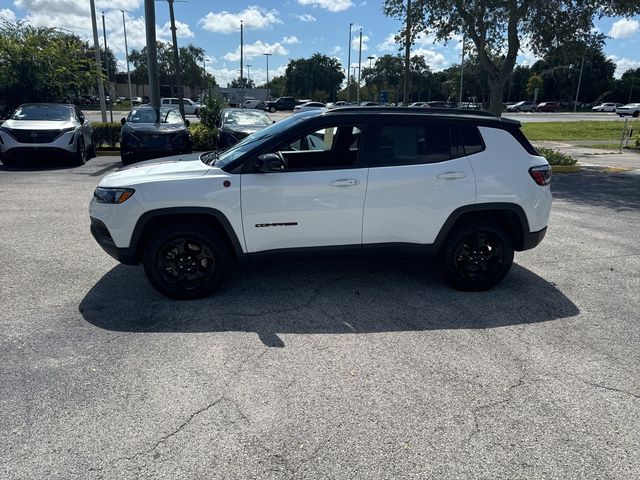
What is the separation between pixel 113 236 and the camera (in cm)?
434

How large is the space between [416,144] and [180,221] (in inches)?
89.7

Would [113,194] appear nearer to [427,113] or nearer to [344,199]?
[344,199]

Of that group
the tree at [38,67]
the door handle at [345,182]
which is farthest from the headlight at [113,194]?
the tree at [38,67]

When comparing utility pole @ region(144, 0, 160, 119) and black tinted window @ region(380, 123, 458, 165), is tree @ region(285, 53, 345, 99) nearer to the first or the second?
utility pole @ region(144, 0, 160, 119)

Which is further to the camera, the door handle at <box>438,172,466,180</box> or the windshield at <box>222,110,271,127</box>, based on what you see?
the windshield at <box>222,110,271,127</box>

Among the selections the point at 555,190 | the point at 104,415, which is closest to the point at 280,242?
the point at 104,415

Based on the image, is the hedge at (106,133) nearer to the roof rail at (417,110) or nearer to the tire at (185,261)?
the tire at (185,261)

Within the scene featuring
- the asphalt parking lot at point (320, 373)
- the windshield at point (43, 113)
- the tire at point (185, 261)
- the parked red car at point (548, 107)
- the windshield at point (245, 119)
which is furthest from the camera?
the parked red car at point (548, 107)

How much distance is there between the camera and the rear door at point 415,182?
4492 mm

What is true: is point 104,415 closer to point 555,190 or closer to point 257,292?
point 257,292

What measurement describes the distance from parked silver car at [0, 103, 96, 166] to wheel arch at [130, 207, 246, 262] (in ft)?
31.0

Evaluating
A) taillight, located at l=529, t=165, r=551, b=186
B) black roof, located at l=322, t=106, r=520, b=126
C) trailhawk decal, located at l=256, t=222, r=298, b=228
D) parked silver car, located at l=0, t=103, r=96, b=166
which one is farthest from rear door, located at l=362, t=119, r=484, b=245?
parked silver car, located at l=0, t=103, r=96, b=166

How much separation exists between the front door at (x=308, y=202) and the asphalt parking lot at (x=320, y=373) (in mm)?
601

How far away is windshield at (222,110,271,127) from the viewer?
13.5 meters
